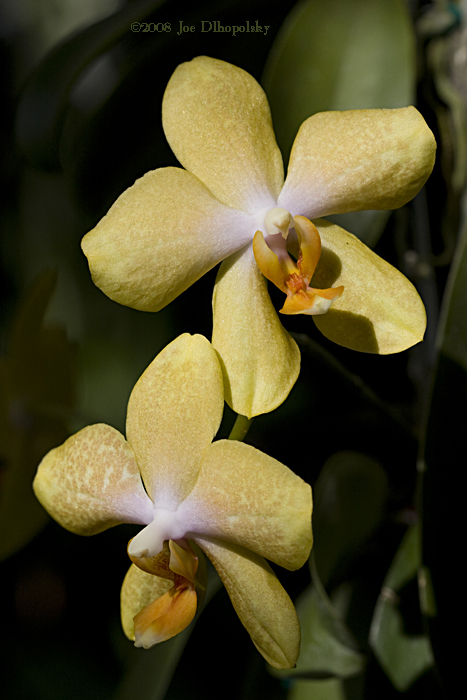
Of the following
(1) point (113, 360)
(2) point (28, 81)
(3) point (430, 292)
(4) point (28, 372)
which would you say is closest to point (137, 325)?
(1) point (113, 360)

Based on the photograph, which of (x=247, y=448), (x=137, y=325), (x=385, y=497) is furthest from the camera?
(x=137, y=325)

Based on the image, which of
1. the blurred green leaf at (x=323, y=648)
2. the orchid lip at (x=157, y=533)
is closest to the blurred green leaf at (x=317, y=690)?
the blurred green leaf at (x=323, y=648)

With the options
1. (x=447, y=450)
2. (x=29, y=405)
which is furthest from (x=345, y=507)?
(x=29, y=405)

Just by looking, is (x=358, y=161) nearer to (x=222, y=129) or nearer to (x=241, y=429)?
(x=222, y=129)

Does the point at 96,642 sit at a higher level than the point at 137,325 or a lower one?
lower

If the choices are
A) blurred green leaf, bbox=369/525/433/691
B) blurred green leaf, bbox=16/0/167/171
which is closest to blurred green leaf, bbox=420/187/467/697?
blurred green leaf, bbox=369/525/433/691

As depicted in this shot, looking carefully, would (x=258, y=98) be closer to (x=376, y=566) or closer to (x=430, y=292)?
(x=430, y=292)

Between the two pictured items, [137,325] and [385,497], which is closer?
[385,497]

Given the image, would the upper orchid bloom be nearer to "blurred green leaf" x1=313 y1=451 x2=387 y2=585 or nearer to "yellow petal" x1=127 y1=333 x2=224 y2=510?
"yellow petal" x1=127 y1=333 x2=224 y2=510
